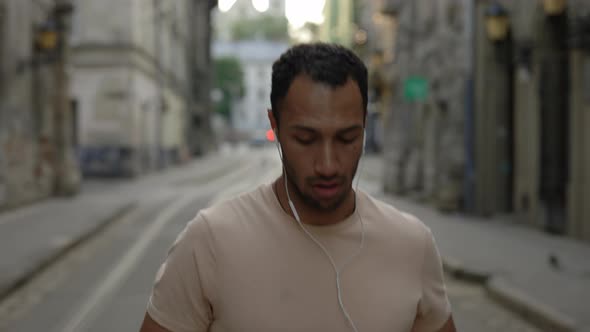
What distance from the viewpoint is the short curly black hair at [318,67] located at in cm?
178

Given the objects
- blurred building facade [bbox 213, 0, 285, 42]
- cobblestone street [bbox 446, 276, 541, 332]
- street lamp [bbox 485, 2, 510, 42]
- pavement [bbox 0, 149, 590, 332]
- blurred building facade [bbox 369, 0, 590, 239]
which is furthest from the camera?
blurred building facade [bbox 213, 0, 285, 42]

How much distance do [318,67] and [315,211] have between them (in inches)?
13.7

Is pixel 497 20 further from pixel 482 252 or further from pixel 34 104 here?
pixel 34 104

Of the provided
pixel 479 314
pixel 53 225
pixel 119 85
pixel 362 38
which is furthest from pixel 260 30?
pixel 479 314

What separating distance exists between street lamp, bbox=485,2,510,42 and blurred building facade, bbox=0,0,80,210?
9.41 metres

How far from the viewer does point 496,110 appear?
15.4 metres

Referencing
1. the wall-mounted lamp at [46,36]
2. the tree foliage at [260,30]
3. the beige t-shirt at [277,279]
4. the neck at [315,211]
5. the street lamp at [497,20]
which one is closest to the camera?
the beige t-shirt at [277,279]

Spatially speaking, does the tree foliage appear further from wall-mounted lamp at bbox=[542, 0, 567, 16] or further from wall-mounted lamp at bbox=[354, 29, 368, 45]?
wall-mounted lamp at bbox=[542, 0, 567, 16]

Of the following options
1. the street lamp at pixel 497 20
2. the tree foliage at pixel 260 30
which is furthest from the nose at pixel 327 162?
the tree foliage at pixel 260 30

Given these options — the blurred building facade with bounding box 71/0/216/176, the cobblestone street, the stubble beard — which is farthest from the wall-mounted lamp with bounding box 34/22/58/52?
the stubble beard

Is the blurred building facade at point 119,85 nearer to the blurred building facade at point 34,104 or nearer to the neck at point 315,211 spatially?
the blurred building facade at point 34,104

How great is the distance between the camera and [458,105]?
16453 millimetres

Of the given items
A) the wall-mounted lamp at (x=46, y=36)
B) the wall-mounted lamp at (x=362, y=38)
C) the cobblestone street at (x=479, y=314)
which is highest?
the wall-mounted lamp at (x=362, y=38)

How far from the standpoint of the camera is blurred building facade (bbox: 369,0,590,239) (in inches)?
459
